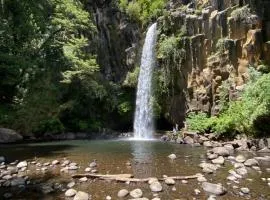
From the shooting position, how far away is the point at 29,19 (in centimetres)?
2225

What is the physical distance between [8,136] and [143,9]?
14.4 metres

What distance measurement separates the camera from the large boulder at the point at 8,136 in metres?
21.2

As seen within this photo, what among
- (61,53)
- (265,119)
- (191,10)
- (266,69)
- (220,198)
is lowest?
(220,198)

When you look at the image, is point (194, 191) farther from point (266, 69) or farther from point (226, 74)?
point (226, 74)

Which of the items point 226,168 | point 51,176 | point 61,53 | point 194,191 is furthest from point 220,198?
point 61,53

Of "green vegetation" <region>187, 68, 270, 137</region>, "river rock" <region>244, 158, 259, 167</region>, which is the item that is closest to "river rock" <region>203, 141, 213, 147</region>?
"green vegetation" <region>187, 68, 270, 137</region>

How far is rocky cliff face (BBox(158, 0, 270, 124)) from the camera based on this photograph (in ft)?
65.7

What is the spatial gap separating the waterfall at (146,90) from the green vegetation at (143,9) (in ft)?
4.75

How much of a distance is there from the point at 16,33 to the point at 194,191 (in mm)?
16613

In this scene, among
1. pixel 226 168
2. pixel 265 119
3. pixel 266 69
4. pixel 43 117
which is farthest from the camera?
pixel 43 117

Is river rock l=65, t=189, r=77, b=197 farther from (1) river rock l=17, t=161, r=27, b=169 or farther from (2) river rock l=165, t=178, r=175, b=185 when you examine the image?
(1) river rock l=17, t=161, r=27, b=169

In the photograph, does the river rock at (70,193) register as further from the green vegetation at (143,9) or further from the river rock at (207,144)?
the green vegetation at (143,9)

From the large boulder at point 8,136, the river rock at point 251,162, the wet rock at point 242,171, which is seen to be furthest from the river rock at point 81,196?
the large boulder at point 8,136

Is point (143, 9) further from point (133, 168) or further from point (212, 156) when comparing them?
point (133, 168)
